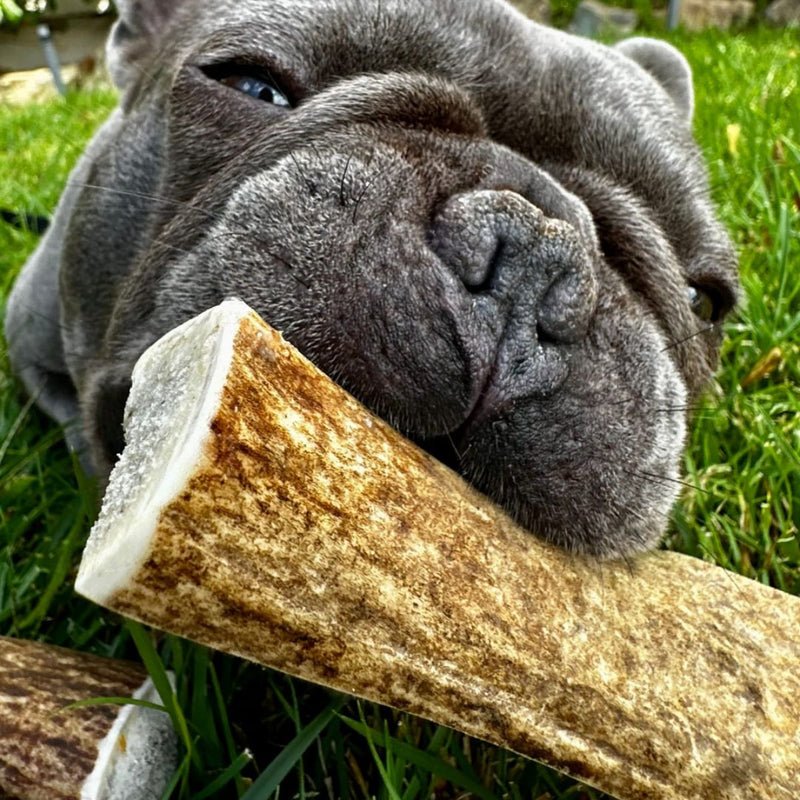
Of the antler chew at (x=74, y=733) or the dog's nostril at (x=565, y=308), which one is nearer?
the antler chew at (x=74, y=733)

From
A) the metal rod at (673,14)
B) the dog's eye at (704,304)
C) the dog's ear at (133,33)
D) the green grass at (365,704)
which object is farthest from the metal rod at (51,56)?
the dog's eye at (704,304)

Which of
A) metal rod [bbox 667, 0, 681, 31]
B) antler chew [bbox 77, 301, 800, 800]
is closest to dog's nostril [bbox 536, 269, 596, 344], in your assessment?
antler chew [bbox 77, 301, 800, 800]

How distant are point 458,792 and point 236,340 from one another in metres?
0.87

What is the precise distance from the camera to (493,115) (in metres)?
1.92

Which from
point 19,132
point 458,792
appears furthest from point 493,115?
point 19,132

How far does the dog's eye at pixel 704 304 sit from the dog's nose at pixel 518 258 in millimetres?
791

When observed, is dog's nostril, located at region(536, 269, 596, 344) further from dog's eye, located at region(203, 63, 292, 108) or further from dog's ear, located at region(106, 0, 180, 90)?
dog's ear, located at region(106, 0, 180, 90)

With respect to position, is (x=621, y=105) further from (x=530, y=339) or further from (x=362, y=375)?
(x=362, y=375)

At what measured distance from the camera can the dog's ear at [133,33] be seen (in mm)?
2711

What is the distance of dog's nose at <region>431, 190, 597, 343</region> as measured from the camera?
4.35 feet

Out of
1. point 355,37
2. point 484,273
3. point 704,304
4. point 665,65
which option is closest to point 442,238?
point 484,273

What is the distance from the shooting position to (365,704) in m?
1.53

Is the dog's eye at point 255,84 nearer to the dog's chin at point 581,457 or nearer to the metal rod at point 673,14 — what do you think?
the dog's chin at point 581,457

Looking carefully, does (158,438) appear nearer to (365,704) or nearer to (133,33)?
(365,704)
